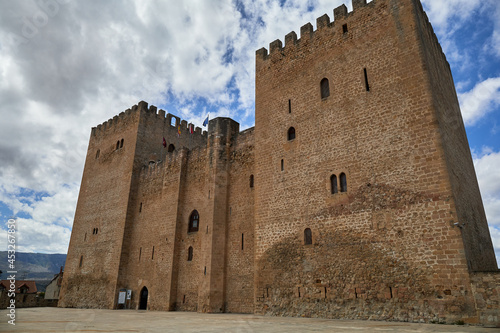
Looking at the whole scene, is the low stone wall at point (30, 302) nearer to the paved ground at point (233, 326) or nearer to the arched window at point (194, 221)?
the arched window at point (194, 221)

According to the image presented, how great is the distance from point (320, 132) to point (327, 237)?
4.11 metres

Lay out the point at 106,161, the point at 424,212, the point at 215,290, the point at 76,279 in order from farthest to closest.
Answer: the point at 106,161 < the point at 76,279 < the point at 215,290 < the point at 424,212

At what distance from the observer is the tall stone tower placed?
9445 mm

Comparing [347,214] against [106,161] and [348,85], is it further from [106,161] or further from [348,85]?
[106,161]

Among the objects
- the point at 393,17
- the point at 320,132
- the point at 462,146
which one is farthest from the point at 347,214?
the point at 393,17

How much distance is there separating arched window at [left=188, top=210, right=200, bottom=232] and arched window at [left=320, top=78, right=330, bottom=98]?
9.58 m

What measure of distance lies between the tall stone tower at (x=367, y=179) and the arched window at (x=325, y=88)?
5 centimetres

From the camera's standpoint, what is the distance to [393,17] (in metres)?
12.0

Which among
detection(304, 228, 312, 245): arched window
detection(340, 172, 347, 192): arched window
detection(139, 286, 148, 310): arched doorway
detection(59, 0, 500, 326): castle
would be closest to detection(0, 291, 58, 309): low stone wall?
detection(59, 0, 500, 326): castle

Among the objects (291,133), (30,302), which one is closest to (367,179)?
(291,133)

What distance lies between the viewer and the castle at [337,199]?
375 inches

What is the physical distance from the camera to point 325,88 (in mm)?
13633

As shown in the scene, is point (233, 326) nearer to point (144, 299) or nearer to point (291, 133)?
point (291, 133)

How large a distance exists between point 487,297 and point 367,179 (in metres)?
4.54
